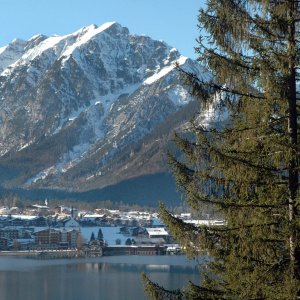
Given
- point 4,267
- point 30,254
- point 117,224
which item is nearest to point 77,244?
point 30,254

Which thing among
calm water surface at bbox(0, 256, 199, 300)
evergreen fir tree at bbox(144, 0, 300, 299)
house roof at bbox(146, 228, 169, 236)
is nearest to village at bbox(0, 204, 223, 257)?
house roof at bbox(146, 228, 169, 236)

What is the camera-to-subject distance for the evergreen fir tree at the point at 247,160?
21.0 ft

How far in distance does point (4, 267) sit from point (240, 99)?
2140 inches

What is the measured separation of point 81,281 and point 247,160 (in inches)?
1563

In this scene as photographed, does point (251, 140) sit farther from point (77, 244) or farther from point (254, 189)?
point (77, 244)

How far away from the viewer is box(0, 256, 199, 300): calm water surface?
37625 mm

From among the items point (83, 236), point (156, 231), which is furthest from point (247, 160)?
point (156, 231)

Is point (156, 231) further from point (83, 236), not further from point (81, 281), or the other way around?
point (81, 281)

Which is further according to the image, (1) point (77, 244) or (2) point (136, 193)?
(2) point (136, 193)

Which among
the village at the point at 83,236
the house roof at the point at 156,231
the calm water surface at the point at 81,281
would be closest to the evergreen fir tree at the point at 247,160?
the calm water surface at the point at 81,281

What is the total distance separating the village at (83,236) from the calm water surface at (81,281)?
2239 centimetres

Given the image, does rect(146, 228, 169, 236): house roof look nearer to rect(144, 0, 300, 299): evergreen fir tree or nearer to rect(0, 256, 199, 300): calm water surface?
rect(0, 256, 199, 300): calm water surface

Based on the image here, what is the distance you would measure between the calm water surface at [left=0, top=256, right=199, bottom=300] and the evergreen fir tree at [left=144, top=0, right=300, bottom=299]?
28880 millimetres

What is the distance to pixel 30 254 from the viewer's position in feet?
275
